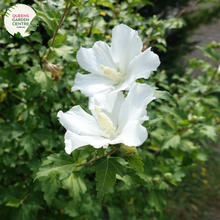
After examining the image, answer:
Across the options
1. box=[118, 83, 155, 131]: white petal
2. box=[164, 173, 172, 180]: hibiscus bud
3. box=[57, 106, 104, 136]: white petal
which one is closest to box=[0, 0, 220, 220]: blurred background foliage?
box=[164, 173, 172, 180]: hibiscus bud

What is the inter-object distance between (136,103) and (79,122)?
0.31 meters

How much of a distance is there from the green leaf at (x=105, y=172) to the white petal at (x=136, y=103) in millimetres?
240

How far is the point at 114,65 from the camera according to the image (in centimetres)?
121

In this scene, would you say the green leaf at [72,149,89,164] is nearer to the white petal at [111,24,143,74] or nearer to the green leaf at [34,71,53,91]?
the green leaf at [34,71,53,91]

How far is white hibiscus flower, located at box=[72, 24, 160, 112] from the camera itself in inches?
39.7

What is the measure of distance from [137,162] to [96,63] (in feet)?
2.08

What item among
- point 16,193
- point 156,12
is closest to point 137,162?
point 16,193

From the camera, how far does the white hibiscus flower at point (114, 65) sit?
101 centimetres

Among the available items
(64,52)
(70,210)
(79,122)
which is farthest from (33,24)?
(70,210)

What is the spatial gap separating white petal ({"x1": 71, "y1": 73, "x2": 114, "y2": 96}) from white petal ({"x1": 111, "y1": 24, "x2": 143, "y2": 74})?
0.14 meters

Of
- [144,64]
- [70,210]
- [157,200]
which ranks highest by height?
[144,64]

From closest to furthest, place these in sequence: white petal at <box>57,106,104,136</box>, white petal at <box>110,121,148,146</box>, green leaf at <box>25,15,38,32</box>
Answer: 1. white petal at <box>110,121,148,146</box>
2. white petal at <box>57,106,104,136</box>
3. green leaf at <box>25,15,38,32</box>

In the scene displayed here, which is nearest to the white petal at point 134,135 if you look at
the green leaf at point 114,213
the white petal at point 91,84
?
the white petal at point 91,84

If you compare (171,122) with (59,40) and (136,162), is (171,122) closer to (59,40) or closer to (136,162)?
(136,162)
